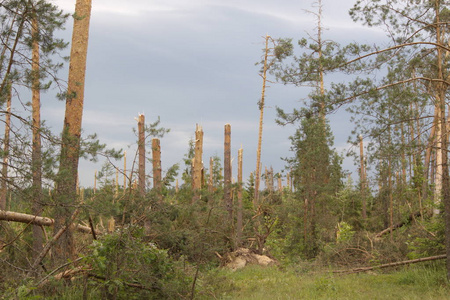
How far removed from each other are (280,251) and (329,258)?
15.4ft

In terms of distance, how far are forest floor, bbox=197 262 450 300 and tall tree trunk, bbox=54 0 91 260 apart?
9.41 ft

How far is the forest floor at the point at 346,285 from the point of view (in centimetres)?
894

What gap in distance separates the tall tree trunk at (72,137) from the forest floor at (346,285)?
287 cm

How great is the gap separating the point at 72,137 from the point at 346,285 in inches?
267

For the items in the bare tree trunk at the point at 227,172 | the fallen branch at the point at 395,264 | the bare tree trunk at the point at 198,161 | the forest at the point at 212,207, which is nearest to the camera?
the forest at the point at 212,207

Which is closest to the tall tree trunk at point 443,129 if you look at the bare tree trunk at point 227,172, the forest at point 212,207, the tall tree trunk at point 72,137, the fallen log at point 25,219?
the forest at point 212,207

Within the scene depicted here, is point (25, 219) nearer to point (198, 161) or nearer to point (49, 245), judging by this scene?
point (49, 245)

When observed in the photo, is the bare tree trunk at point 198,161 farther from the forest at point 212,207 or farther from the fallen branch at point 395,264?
the fallen branch at point 395,264

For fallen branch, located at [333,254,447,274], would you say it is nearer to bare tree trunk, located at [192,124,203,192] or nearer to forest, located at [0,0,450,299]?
forest, located at [0,0,450,299]

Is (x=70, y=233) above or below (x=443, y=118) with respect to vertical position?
below

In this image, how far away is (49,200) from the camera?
7020mm

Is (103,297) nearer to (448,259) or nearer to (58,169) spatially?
(58,169)

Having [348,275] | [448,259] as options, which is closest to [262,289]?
[348,275]

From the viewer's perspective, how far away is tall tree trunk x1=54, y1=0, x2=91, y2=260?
7008mm
